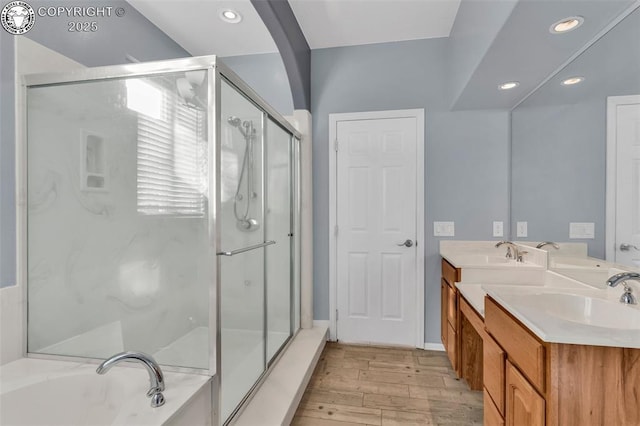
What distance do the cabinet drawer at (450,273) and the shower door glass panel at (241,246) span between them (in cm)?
138

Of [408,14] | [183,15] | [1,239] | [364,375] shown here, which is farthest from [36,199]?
[408,14]

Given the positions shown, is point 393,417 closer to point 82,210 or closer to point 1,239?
point 82,210

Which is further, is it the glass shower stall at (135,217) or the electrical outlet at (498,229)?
the electrical outlet at (498,229)

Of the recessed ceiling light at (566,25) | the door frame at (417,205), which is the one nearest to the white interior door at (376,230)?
the door frame at (417,205)

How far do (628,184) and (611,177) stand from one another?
11 cm

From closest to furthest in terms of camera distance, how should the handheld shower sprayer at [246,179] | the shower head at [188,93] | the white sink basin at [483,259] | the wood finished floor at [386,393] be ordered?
the shower head at [188,93] → the handheld shower sprayer at [246,179] → the wood finished floor at [386,393] → the white sink basin at [483,259]

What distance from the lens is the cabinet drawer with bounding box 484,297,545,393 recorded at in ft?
3.37

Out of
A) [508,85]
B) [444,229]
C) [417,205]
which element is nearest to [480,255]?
[444,229]

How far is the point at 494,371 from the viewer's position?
1425 mm

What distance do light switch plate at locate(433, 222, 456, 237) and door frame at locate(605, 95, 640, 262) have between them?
1.27 metres

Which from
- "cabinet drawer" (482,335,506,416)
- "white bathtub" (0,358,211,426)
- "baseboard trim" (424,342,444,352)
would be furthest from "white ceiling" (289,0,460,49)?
"baseboard trim" (424,342,444,352)

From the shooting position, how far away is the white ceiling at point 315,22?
228cm

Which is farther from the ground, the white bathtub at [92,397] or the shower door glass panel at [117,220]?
the shower door glass panel at [117,220]

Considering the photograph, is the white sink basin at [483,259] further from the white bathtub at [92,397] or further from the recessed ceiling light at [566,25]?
the white bathtub at [92,397]
